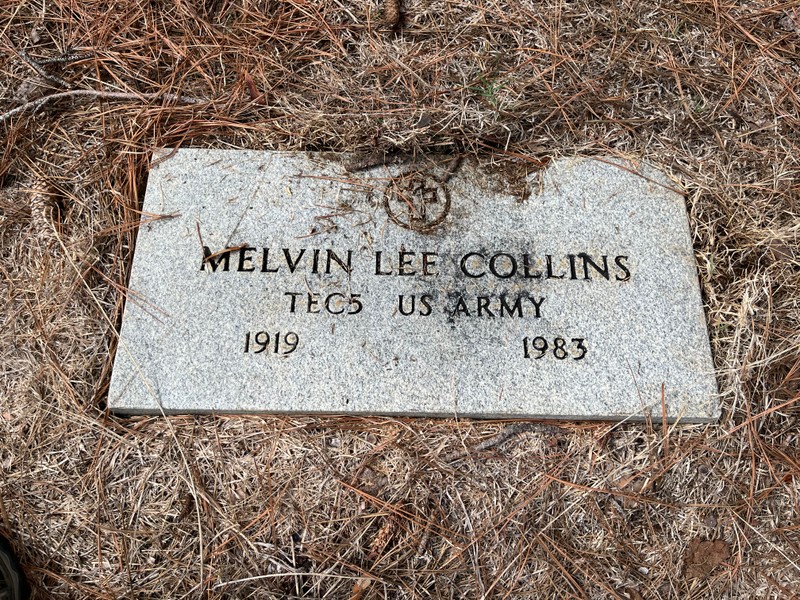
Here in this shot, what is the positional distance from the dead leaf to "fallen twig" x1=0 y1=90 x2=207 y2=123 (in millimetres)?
2426

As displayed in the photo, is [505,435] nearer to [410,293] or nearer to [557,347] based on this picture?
[557,347]

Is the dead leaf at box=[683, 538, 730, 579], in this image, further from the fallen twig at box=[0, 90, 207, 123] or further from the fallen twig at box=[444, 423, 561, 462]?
the fallen twig at box=[0, 90, 207, 123]

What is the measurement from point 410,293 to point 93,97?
1550mm

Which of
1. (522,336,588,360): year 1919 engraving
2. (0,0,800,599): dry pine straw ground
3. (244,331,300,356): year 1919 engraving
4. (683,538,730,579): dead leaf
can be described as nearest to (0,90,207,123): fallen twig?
(0,0,800,599): dry pine straw ground

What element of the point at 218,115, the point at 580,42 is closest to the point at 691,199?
the point at 580,42

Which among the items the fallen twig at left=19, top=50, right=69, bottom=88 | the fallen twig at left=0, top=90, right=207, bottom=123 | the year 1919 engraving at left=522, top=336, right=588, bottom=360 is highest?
the fallen twig at left=19, top=50, right=69, bottom=88

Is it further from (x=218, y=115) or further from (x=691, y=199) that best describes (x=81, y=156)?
(x=691, y=199)

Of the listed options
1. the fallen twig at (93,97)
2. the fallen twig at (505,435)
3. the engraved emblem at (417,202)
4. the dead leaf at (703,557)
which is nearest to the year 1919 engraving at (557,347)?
the fallen twig at (505,435)

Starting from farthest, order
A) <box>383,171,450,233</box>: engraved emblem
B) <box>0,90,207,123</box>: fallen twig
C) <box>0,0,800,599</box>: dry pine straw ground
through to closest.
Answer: <box>0,90,207,123</box>: fallen twig, <box>383,171,450,233</box>: engraved emblem, <box>0,0,800,599</box>: dry pine straw ground

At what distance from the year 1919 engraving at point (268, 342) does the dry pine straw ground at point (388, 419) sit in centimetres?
24

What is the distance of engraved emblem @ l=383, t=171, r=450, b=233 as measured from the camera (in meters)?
2.01

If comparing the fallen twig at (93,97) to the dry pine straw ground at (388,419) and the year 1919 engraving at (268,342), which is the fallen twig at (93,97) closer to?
the dry pine straw ground at (388,419)

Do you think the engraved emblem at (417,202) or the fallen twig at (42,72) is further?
the fallen twig at (42,72)

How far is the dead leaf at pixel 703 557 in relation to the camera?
5.90 ft
